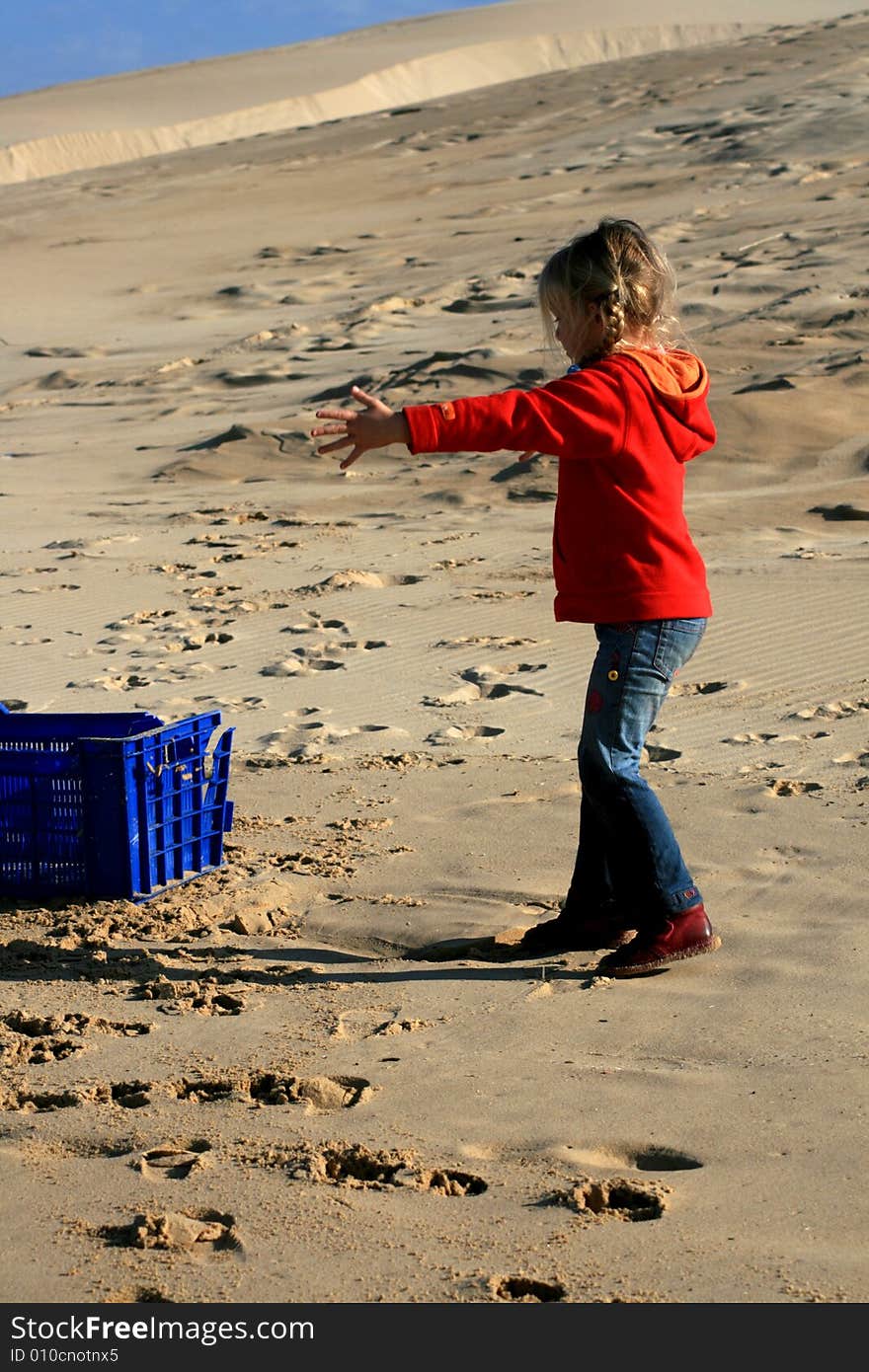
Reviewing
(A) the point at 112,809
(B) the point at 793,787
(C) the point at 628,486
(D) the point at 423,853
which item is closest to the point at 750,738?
(B) the point at 793,787

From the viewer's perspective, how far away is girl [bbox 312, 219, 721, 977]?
10.8ft

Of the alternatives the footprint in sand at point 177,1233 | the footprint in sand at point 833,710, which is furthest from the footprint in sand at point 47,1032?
the footprint in sand at point 833,710

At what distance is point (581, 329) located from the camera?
350cm

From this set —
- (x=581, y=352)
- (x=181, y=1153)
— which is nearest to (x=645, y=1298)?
(x=181, y=1153)

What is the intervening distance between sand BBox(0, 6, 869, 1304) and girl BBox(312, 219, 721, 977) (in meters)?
0.29

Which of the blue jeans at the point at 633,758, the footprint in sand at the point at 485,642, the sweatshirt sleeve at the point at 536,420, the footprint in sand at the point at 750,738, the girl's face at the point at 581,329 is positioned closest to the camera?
the sweatshirt sleeve at the point at 536,420

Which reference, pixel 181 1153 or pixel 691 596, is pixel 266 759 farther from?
pixel 181 1153

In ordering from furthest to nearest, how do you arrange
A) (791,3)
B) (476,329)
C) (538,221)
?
1. (791,3)
2. (538,221)
3. (476,329)

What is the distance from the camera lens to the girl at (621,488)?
3.29 meters

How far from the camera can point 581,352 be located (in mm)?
3533

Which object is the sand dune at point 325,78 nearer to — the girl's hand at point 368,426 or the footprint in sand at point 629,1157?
the girl's hand at point 368,426

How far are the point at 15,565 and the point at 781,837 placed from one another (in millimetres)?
5364

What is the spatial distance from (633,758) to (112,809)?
1.36m

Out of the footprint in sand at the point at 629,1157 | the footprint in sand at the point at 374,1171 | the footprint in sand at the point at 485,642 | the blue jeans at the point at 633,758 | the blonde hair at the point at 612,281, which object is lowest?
the footprint in sand at the point at 629,1157
